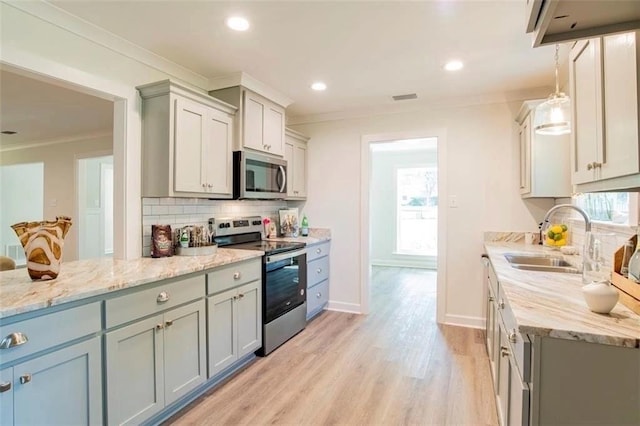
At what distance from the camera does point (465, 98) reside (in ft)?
11.8

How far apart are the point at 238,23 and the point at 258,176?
4.66 feet

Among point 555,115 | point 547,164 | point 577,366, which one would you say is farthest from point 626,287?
point 547,164

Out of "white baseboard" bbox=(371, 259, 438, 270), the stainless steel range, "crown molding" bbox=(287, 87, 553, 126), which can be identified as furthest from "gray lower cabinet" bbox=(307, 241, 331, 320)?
"white baseboard" bbox=(371, 259, 438, 270)

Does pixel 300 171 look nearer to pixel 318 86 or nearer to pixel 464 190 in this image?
pixel 318 86

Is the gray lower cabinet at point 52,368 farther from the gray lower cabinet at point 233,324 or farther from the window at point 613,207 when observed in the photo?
the window at point 613,207

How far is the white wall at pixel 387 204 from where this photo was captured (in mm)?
7129

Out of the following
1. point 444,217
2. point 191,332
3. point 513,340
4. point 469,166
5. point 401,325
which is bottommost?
point 401,325

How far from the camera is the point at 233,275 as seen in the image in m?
2.52

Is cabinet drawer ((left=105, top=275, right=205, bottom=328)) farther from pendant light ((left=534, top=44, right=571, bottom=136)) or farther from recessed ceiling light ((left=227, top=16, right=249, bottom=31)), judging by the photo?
pendant light ((left=534, top=44, right=571, bottom=136))

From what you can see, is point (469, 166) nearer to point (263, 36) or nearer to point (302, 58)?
point (302, 58)

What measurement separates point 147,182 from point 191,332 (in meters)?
1.16

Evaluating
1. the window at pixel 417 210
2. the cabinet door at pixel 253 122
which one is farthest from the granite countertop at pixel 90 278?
the window at pixel 417 210

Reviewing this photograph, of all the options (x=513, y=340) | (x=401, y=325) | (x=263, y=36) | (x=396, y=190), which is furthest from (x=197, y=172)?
(x=396, y=190)

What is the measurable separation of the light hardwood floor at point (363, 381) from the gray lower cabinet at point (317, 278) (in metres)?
0.23
